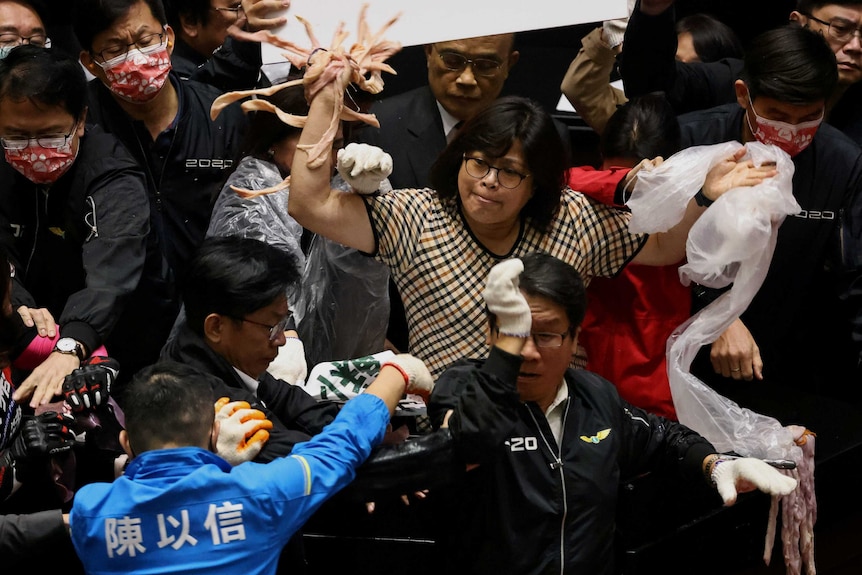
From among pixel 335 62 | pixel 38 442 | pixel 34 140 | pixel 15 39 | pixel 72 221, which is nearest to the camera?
pixel 38 442

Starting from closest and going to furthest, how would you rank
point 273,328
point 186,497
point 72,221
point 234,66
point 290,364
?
point 186,497
point 273,328
point 290,364
point 72,221
point 234,66

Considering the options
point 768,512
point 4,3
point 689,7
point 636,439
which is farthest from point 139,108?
point 689,7

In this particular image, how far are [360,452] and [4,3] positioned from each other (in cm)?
202

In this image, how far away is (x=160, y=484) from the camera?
8.06 feet

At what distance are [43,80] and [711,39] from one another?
253 cm

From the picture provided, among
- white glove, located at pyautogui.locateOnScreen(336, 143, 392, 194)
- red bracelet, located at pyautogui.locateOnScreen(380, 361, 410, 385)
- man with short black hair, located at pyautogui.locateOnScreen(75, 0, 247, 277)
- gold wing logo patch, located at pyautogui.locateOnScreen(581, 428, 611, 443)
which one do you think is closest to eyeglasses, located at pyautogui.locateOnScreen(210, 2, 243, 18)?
man with short black hair, located at pyautogui.locateOnScreen(75, 0, 247, 277)

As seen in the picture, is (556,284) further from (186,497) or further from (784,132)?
(784,132)

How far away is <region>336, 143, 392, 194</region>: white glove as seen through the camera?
304 centimetres

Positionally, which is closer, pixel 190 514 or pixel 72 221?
pixel 190 514

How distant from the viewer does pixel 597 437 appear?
2.85 m

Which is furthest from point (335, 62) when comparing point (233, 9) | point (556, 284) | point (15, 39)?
point (233, 9)

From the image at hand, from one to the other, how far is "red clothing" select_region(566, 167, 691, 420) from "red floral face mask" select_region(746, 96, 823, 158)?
52 cm

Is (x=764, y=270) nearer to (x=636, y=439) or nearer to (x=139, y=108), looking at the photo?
(x=636, y=439)

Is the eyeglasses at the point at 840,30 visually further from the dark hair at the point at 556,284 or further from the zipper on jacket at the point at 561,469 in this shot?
the zipper on jacket at the point at 561,469
